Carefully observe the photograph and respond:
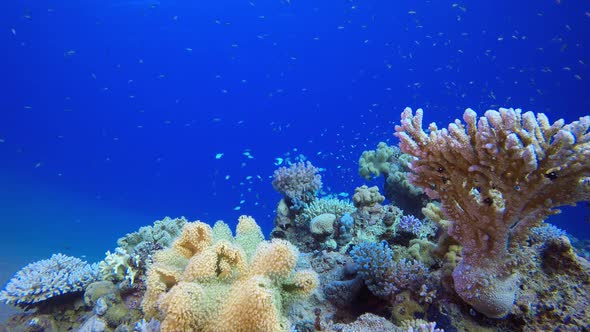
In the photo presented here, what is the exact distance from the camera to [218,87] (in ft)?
313

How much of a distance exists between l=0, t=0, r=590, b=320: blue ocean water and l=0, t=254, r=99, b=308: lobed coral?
30.1 metres

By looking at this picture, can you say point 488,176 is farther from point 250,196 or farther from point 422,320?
point 250,196

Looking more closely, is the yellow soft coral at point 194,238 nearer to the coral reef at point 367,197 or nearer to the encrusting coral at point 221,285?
the encrusting coral at point 221,285

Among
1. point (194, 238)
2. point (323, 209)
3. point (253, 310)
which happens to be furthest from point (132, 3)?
point (253, 310)

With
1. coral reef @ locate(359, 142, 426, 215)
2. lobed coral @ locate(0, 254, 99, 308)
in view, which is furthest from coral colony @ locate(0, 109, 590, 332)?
coral reef @ locate(359, 142, 426, 215)

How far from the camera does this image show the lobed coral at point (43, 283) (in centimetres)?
609

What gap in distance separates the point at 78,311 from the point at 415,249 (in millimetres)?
6344

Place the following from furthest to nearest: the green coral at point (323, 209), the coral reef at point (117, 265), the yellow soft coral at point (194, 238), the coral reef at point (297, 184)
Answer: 1. the coral reef at point (297, 184)
2. the green coral at point (323, 209)
3. the coral reef at point (117, 265)
4. the yellow soft coral at point (194, 238)

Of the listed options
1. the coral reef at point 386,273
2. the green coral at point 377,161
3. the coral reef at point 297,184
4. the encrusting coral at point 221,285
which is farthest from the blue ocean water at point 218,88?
the encrusting coral at point 221,285

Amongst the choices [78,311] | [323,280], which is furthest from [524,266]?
[78,311]

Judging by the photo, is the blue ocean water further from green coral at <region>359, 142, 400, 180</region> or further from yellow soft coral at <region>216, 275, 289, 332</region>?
yellow soft coral at <region>216, 275, 289, 332</region>

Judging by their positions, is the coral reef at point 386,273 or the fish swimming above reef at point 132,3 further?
the fish swimming above reef at point 132,3

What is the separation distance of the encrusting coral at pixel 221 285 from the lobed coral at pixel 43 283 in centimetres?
438

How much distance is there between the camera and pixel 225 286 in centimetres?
280
